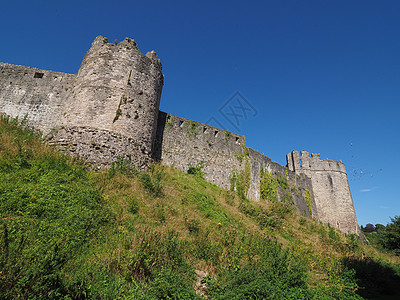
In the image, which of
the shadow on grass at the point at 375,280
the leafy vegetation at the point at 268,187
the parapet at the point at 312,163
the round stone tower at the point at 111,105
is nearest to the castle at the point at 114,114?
the round stone tower at the point at 111,105

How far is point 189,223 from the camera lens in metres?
7.80

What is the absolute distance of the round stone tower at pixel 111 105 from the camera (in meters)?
10.0

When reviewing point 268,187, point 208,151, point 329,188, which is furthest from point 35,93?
point 329,188

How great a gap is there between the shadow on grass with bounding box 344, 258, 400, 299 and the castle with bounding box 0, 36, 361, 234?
961 cm

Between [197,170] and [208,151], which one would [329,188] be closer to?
[208,151]

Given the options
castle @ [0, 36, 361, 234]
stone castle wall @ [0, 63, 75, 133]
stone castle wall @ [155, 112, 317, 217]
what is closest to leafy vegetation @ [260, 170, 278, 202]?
stone castle wall @ [155, 112, 317, 217]

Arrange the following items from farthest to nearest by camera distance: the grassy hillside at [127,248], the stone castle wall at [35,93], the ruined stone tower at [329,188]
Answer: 1. the ruined stone tower at [329,188]
2. the stone castle wall at [35,93]
3. the grassy hillside at [127,248]

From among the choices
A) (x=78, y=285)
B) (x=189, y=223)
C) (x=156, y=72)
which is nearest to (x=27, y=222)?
(x=78, y=285)

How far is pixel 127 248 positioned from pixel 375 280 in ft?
27.1

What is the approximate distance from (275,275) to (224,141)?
44.9ft

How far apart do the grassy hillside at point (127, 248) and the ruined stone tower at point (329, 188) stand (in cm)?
1806

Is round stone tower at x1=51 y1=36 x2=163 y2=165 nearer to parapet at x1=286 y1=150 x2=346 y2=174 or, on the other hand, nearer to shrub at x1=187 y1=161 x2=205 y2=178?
shrub at x1=187 y1=161 x2=205 y2=178

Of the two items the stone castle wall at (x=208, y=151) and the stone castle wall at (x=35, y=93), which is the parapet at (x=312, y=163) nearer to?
the stone castle wall at (x=208, y=151)

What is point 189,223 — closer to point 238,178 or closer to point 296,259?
point 296,259
